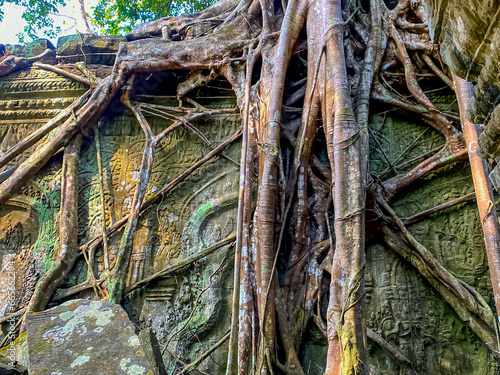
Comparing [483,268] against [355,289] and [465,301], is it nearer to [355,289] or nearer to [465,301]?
[465,301]

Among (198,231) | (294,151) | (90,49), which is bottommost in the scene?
(198,231)

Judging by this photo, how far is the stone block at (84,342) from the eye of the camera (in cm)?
163

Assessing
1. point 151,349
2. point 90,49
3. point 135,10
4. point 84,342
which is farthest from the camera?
point 135,10

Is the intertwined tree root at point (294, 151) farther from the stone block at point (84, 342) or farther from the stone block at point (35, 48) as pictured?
the stone block at point (84, 342)

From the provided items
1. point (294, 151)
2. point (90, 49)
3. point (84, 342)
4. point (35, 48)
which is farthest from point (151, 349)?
point (35, 48)

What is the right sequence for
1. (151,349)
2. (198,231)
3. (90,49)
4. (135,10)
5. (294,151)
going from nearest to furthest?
(151,349) → (294,151) → (198,231) → (90,49) → (135,10)

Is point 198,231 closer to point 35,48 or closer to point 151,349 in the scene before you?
point 151,349

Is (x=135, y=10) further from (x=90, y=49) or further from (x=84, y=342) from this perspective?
(x=84, y=342)

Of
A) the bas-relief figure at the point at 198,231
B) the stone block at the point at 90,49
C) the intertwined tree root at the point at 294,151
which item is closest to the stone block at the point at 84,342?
the intertwined tree root at the point at 294,151

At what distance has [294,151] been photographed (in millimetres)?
3572

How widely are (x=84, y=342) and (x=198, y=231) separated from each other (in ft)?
7.05

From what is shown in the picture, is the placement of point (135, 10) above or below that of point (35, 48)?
above

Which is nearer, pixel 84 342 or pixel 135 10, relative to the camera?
pixel 84 342

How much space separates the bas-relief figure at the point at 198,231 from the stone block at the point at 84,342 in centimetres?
164
